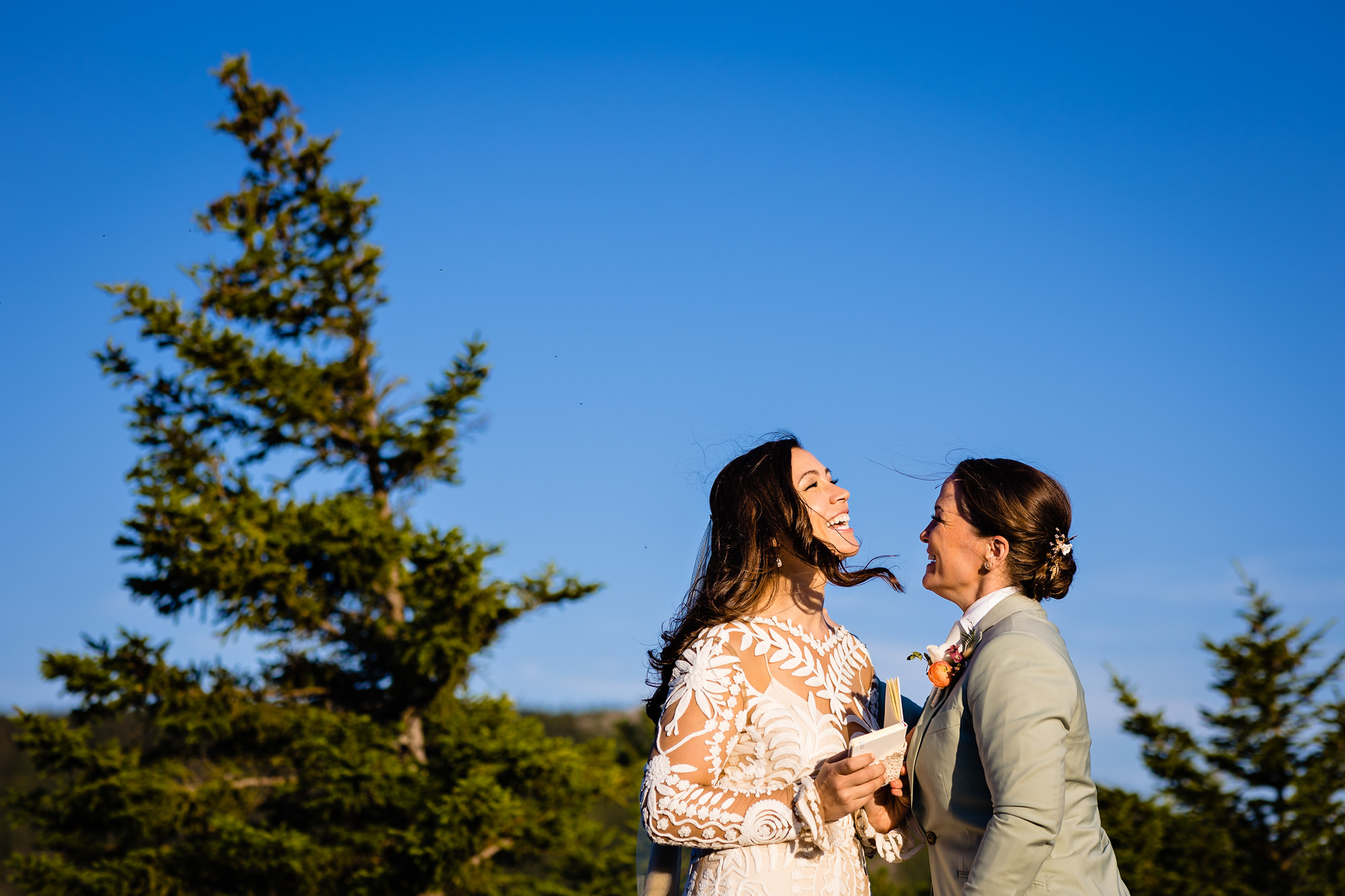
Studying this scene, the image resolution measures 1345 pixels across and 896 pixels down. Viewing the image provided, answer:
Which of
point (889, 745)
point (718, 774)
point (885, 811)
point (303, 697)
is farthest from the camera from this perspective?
point (303, 697)

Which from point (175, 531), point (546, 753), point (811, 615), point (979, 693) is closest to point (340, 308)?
point (175, 531)

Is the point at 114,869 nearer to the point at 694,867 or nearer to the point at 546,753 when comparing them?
the point at 546,753

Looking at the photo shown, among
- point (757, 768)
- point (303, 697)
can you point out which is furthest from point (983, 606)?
point (303, 697)

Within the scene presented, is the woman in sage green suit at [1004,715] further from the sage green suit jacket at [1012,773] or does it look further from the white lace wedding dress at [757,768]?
the white lace wedding dress at [757,768]

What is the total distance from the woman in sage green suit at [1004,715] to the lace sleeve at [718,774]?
0.43 m

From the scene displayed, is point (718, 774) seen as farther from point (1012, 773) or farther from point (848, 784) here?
point (1012, 773)

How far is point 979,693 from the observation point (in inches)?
126

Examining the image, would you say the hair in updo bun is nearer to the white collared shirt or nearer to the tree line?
the white collared shirt

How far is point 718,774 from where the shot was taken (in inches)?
145

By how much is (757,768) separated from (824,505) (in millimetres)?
985

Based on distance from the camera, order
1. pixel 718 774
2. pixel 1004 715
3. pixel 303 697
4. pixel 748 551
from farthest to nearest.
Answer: pixel 303 697 < pixel 748 551 < pixel 718 774 < pixel 1004 715

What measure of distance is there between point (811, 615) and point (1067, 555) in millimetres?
1039

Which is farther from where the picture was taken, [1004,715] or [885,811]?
[885,811]

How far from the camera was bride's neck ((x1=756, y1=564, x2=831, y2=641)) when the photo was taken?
416 centimetres
